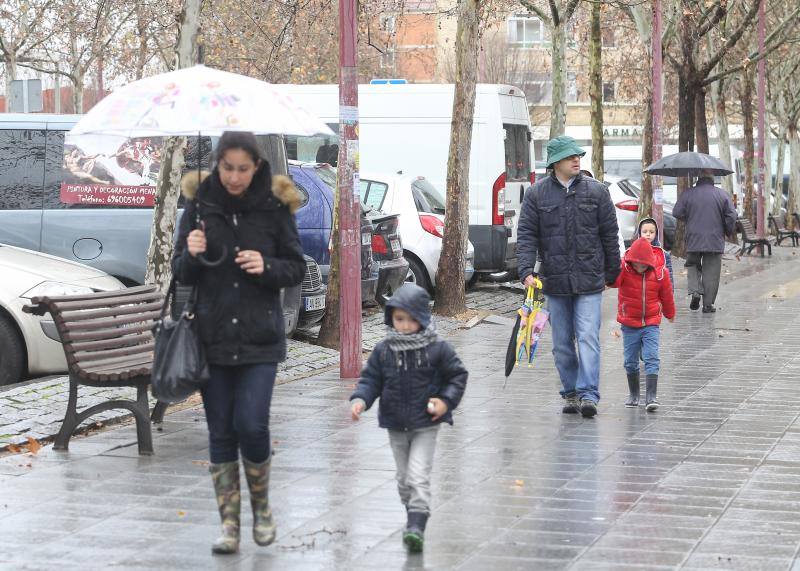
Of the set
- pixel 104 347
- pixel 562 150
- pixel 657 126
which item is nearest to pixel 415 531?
pixel 104 347

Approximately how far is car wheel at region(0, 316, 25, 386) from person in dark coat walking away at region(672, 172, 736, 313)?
390 inches

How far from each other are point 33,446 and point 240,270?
10.1 ft

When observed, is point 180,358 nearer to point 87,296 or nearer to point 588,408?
point 87,296

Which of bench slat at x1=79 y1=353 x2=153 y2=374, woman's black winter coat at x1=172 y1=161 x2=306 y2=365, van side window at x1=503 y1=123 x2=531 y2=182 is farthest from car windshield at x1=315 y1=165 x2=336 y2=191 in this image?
woman's black winter coat at x1=172 y1=161 x2=306 y2=365

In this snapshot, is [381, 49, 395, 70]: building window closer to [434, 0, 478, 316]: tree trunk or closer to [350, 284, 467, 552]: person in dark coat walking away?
[434, 0, 478, 316]: tree trunk

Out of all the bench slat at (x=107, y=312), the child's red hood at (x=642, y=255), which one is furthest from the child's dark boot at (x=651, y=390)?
the bench slat at (x=107, y=312)

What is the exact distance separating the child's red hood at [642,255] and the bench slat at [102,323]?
10.8ft

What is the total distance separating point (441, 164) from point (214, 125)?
578 inches

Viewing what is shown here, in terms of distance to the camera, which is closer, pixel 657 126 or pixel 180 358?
pixel 180 358

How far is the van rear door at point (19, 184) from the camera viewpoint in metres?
12.4

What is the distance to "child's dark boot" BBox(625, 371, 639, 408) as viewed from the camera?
10008mm

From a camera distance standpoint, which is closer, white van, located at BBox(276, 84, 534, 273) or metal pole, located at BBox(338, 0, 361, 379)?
metal pole, located at BBox(338, 0, 361, 379)

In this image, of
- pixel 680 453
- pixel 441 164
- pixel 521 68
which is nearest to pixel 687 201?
pixel 441 164

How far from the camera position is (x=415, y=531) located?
579 centimetres
